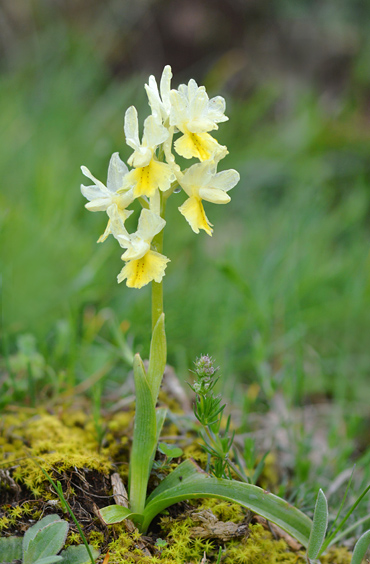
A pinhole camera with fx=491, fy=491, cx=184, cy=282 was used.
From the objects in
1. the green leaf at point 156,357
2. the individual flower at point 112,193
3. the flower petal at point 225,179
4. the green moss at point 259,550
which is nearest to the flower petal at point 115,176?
the individual flower at point 112,193

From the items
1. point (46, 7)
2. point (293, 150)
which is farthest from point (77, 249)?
point (46, 7)

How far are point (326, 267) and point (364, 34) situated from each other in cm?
389

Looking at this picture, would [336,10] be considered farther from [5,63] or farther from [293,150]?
[5,63]

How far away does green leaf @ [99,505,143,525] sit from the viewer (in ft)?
3.59

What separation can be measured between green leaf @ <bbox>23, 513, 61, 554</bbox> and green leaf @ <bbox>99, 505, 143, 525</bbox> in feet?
0.33

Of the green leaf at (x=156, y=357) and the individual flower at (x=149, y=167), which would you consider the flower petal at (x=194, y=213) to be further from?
the green leaf at (x=156, y=357)

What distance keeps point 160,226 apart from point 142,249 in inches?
2.6

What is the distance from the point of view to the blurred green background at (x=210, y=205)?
87.0 inches

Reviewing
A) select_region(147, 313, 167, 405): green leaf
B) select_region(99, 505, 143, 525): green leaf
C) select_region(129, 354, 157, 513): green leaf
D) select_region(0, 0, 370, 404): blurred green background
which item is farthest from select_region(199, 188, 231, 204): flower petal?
select_region(99, 505, 143, 525): green leaf

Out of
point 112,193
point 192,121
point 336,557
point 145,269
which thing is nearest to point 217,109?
point 192,121

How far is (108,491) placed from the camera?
50.1 inches

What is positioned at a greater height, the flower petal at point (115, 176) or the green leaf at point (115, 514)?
the flower petal at point (115, 176)

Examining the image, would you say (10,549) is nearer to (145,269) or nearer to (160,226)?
(145,269)

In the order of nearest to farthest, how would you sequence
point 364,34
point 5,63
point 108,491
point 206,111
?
point 206,111 < point 108,491 < point 5,63 < point 364,34
